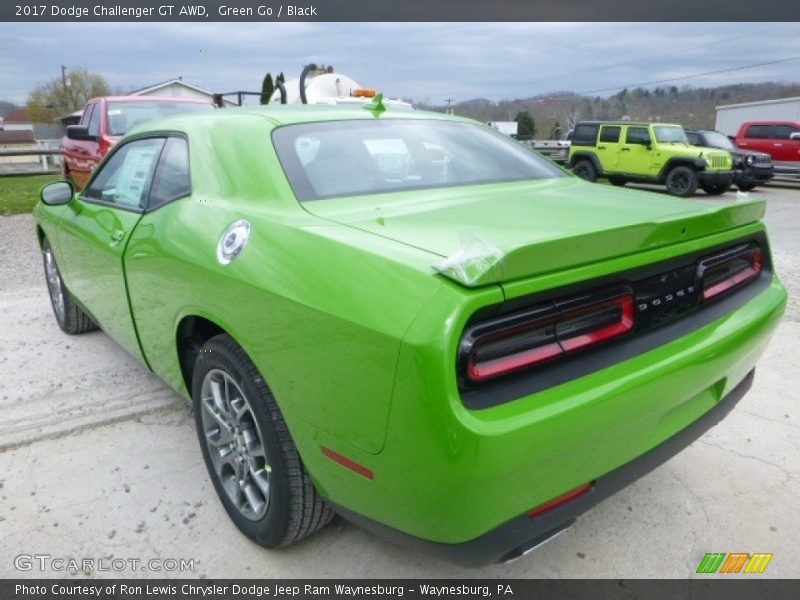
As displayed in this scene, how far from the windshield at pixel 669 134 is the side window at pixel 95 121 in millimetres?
12424

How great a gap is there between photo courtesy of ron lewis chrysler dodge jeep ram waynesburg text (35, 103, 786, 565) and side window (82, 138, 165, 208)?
115mm

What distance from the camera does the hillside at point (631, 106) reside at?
43.2 metres

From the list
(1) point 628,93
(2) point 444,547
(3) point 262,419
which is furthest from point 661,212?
(1) point 628,93

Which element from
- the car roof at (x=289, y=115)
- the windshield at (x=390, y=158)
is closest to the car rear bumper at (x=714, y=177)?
the windshield at (x=390, y=158)

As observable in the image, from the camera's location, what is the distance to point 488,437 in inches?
54.1

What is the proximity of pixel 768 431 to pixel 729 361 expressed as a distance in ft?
4.36

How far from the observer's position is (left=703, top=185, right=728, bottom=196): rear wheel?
14266 millimetres

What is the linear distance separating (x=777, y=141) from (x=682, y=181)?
5757mm

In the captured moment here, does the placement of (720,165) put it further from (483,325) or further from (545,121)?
(545,121)

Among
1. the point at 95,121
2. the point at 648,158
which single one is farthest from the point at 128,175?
the point at 648,158

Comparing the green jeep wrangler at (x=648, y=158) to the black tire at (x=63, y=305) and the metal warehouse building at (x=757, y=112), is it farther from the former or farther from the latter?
the metal warehouse building at (x=757, y=112)

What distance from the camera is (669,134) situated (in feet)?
49.5

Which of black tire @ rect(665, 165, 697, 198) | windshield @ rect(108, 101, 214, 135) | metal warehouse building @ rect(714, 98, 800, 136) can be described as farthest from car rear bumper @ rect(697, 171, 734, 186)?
metal warehouse building @ rect(714, 98, 800, 136)
